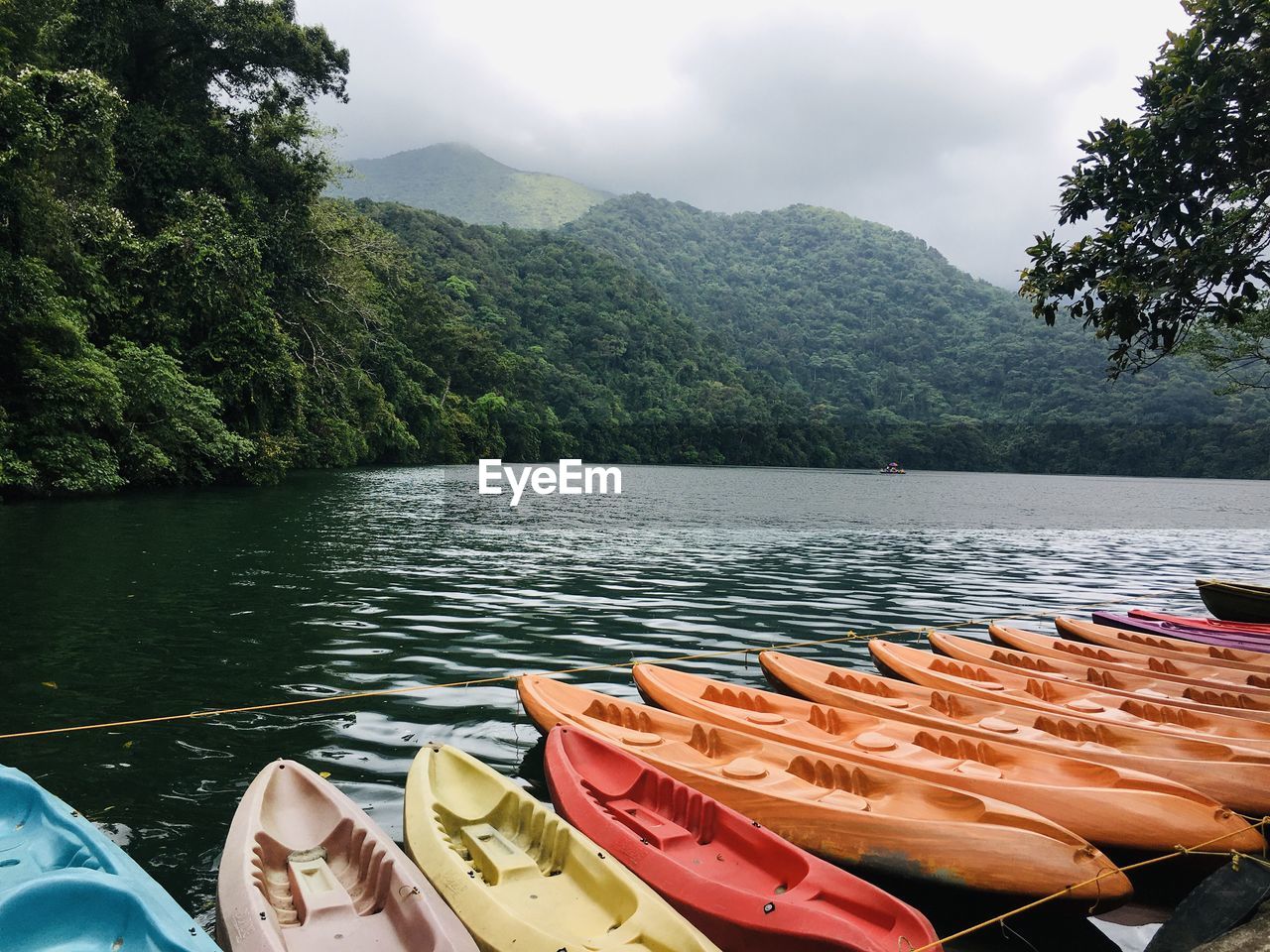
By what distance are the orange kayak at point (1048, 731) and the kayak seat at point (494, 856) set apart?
11.0 feet

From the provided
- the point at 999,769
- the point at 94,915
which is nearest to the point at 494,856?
the point at 94,915

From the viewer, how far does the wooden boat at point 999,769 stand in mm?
4660

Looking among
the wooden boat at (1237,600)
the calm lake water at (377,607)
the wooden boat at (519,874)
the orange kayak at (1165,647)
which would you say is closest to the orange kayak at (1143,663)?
the orange kayak at (1165,647)

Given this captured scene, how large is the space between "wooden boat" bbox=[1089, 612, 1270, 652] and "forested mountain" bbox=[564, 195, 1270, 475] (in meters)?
98.6

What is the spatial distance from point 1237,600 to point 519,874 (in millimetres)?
13643

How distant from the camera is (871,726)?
633 cm

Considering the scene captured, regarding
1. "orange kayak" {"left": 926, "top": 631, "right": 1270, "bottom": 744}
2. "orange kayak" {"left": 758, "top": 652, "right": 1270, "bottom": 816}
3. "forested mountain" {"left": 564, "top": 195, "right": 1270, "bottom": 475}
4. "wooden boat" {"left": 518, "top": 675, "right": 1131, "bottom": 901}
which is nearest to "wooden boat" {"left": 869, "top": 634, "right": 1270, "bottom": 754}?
"orange kayak" {"left": 926, "top": 631, "right": 1270, "bottom": 744}

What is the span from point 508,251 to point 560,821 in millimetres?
126074

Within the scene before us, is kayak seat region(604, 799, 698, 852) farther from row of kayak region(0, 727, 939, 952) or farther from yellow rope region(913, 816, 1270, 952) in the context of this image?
yellow rope region(913, 816, 1270, 952)

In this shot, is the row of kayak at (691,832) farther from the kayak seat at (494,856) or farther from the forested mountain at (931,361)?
the forested mountain at (931,361)

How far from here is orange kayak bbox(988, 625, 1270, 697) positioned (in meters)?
8.01

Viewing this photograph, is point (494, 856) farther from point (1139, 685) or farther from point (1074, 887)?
point (1139, 685)

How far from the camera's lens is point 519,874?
14.6ft

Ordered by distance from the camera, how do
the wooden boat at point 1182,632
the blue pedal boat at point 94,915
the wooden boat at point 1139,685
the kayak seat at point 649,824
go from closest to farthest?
the blue pedal boat at point 94,915
the kayak seat at point 649,824
the wooden boat at point 1139,685
the wooden boat at point 1182,632
